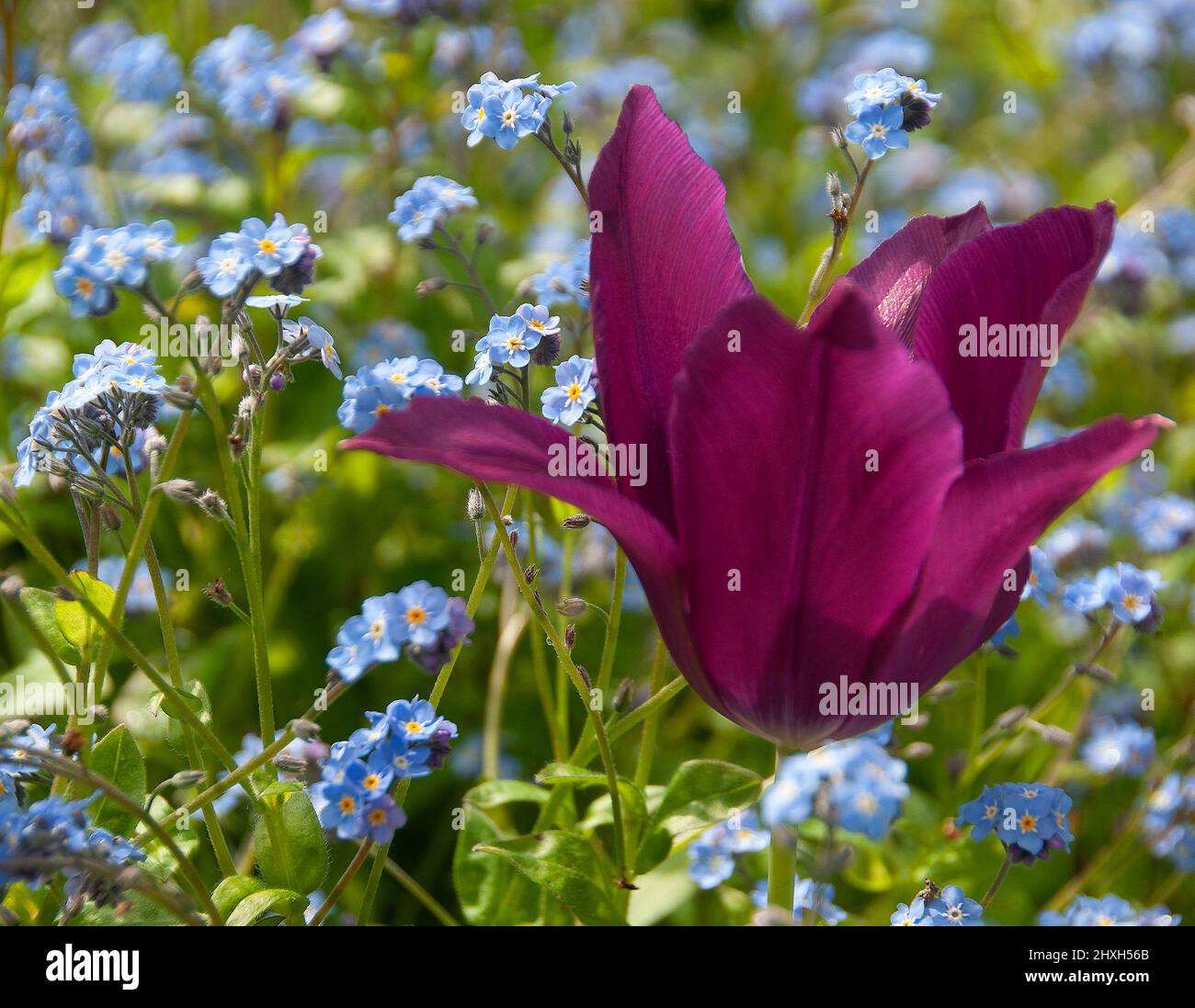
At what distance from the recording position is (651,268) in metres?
0.77

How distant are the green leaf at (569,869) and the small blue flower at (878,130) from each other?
511 millimetres

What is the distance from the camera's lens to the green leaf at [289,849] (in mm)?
831

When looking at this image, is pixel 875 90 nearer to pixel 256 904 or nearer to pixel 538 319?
pixel 538 319

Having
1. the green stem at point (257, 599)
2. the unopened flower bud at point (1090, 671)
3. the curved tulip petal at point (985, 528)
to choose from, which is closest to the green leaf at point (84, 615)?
the green stem at point (257, 599)

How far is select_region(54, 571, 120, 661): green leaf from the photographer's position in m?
0.87

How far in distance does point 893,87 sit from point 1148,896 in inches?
35.6

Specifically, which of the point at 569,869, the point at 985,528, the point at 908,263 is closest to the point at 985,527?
the point at 985,528

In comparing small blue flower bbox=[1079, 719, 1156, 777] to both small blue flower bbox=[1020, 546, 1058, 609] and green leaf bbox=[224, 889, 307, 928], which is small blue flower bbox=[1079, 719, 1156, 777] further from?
green leaf bbox=[224, 889, 307, 928]

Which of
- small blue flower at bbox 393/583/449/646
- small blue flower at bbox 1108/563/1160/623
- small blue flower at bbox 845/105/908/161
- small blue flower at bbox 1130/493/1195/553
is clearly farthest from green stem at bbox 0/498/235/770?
small blue flower at bbox 1130/493/1195/553

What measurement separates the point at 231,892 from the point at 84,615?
22 centimetres

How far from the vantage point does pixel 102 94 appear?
186 cm

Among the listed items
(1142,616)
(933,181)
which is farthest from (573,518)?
(933,181)

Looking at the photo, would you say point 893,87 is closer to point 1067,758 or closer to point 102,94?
point 1067,758

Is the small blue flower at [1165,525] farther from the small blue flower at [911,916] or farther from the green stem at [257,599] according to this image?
the green stem at [257,599]
